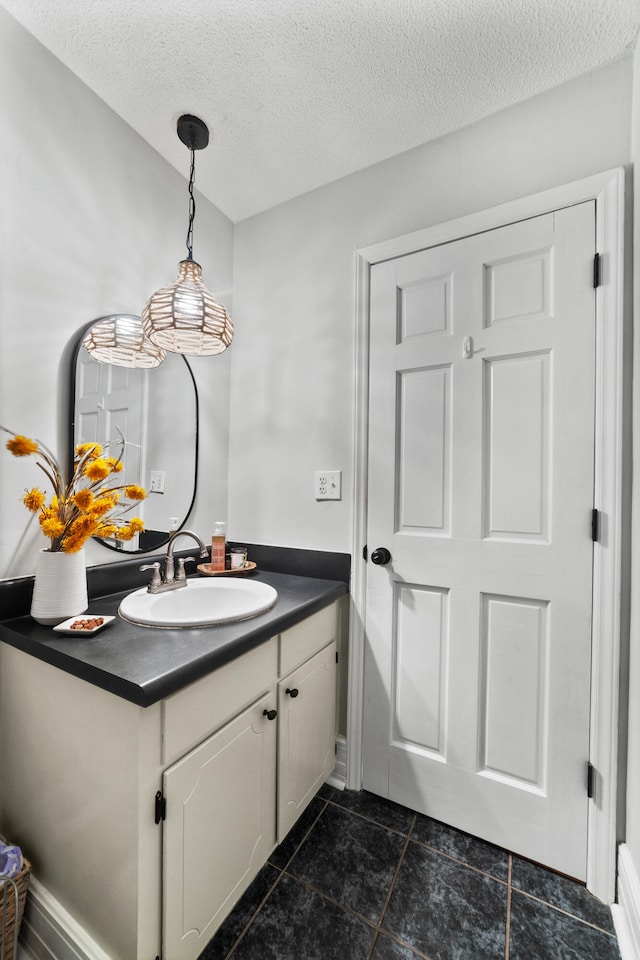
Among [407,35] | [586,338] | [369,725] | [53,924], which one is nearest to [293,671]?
[369,725]

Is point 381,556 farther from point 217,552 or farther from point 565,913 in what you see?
point 565,913

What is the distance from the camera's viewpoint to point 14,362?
113 centimetres

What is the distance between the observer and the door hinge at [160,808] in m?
0.81

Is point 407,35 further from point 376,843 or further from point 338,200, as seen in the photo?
point 376,843

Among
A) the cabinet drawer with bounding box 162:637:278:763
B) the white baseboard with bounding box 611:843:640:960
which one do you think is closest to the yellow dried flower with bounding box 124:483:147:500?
the cabinet drawer with bounding box 162:637:278:763

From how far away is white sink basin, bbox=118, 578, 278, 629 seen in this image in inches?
44.6

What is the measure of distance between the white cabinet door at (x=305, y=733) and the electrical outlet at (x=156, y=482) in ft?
2.75

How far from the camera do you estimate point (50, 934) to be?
94 centimetres

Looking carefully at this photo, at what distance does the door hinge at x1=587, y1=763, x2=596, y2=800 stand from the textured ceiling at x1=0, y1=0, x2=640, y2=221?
2103 millimetres

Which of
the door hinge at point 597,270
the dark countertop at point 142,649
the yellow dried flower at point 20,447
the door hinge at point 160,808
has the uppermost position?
the door hinge at point 597,270

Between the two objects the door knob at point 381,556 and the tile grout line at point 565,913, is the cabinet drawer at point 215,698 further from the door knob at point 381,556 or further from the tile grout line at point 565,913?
the tile grout line at point 565,913

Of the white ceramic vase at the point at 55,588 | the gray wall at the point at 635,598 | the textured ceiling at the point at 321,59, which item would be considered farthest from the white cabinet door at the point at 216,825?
the textured ceiling at the point at 321,59

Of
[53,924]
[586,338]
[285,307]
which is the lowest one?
[53,924]

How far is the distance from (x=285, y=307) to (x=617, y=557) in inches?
60.6
